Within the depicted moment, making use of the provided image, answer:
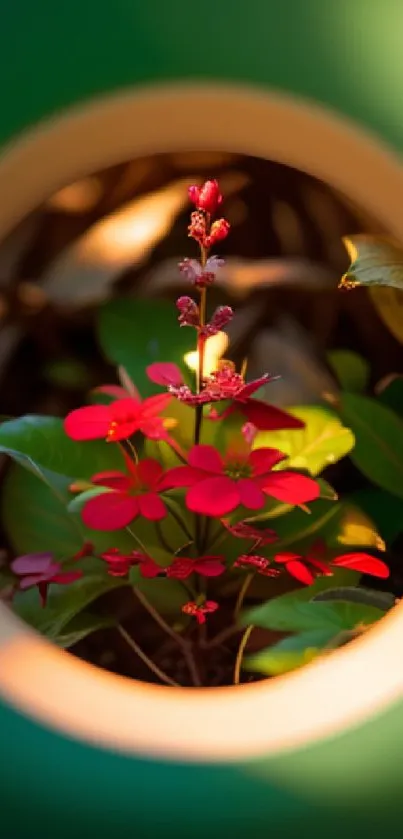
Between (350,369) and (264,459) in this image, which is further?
(350,369)

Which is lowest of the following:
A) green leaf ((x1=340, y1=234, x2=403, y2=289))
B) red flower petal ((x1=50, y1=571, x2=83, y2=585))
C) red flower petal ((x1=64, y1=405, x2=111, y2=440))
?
red flower petal ((x1=50, y1=571, x2=83, y2=585))

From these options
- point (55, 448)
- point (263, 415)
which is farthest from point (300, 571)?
point (55, 448)

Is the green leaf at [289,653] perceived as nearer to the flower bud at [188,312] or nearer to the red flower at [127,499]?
the red flower at [127,499]

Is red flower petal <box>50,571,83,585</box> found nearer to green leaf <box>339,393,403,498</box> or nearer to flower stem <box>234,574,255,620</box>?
flower stem <box>234,574,255,620</box>

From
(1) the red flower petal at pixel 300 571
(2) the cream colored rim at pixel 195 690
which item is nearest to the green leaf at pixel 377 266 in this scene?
(2) the cream colored rim at pixel 195 690

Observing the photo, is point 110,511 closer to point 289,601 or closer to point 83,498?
point 83,498

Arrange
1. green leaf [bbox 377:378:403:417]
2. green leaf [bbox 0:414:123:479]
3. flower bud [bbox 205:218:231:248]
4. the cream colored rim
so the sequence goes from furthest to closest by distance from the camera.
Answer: green leaf [bbox 377:378:403:417], green leaf [bbox 0:414:123:479], flower bud [bbox 205:218:231:248], the cream colored rim

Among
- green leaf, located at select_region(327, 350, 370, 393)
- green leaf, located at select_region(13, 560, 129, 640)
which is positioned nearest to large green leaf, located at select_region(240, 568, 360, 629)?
green leaf, located at select_region(13, 560, 129, 640)
